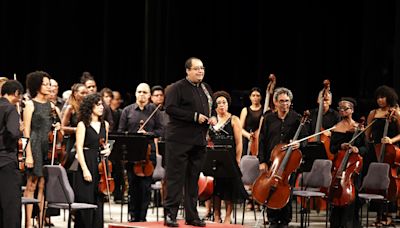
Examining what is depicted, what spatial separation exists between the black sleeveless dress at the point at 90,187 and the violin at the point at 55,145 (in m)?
0.41

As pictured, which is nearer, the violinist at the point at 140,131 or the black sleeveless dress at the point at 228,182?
the black sleeveless dress at the point at 228,182

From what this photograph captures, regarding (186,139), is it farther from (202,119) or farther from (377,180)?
(377,180)

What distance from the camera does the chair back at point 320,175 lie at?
9.55 metres

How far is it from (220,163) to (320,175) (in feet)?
3.81

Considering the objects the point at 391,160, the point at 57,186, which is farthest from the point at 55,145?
the point at 391,160

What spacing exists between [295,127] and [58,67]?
557 cm

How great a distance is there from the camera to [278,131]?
909 cm

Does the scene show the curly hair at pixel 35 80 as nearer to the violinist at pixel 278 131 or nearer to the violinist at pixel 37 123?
the violinist at pixel 37 123

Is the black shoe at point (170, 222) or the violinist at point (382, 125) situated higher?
the violinist at point (382, 125)

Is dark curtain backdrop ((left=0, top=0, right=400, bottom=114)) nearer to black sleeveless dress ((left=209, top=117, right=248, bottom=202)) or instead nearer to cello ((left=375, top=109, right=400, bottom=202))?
cello ((left=375, top=109, right=400, bottom=202))

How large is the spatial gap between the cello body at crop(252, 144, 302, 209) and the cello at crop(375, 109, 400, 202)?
1.67 m

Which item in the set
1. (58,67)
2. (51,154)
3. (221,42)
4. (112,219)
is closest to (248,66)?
(221,42)

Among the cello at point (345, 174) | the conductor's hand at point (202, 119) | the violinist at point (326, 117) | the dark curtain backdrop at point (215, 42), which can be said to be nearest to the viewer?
the conductor's hand at point (202, 119)

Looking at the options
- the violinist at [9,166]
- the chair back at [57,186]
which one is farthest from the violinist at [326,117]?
the violinist at [9,166]
